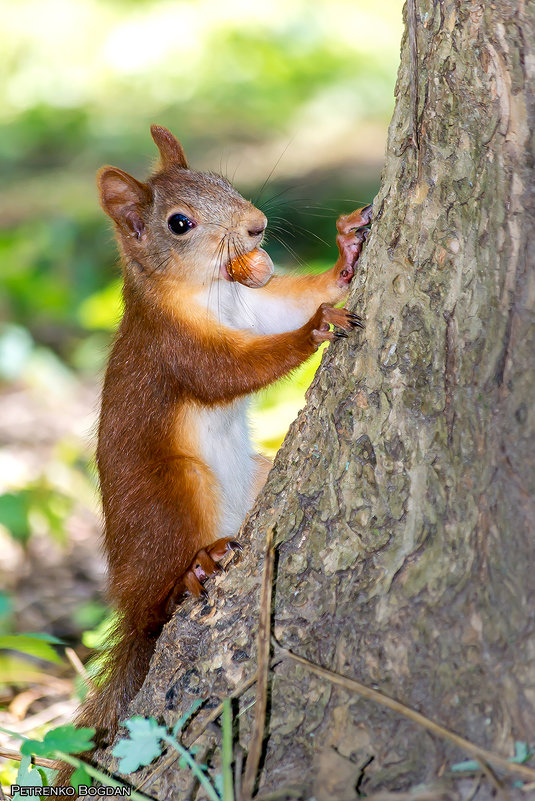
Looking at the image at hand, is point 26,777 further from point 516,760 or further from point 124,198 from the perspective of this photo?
point 124,198

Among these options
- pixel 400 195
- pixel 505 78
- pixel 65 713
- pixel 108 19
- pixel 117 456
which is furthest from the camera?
pixel 108 19

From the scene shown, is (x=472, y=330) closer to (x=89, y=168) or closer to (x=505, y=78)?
(x=505, y=78)

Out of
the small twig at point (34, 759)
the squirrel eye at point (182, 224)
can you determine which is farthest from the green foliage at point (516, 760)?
the squirrel eye at point (182, 224)

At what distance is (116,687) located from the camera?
6.81 ft

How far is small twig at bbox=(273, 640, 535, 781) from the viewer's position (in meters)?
1.36

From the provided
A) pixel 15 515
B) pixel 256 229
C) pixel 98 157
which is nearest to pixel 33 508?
pixel 15 515

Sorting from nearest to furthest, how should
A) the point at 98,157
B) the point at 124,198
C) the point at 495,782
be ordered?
the point at 495,782
the point at 124,198
the point at 98,157

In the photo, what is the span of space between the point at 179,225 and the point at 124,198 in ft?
0.56

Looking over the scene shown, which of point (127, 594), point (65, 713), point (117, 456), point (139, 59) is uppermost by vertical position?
point (139, 59)

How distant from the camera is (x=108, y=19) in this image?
8.71m

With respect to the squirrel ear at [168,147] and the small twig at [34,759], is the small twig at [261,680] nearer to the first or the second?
the small twig at [34,759]

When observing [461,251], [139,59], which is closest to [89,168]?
[139,59]

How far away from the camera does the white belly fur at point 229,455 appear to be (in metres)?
2.30

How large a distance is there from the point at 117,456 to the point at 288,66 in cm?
624
